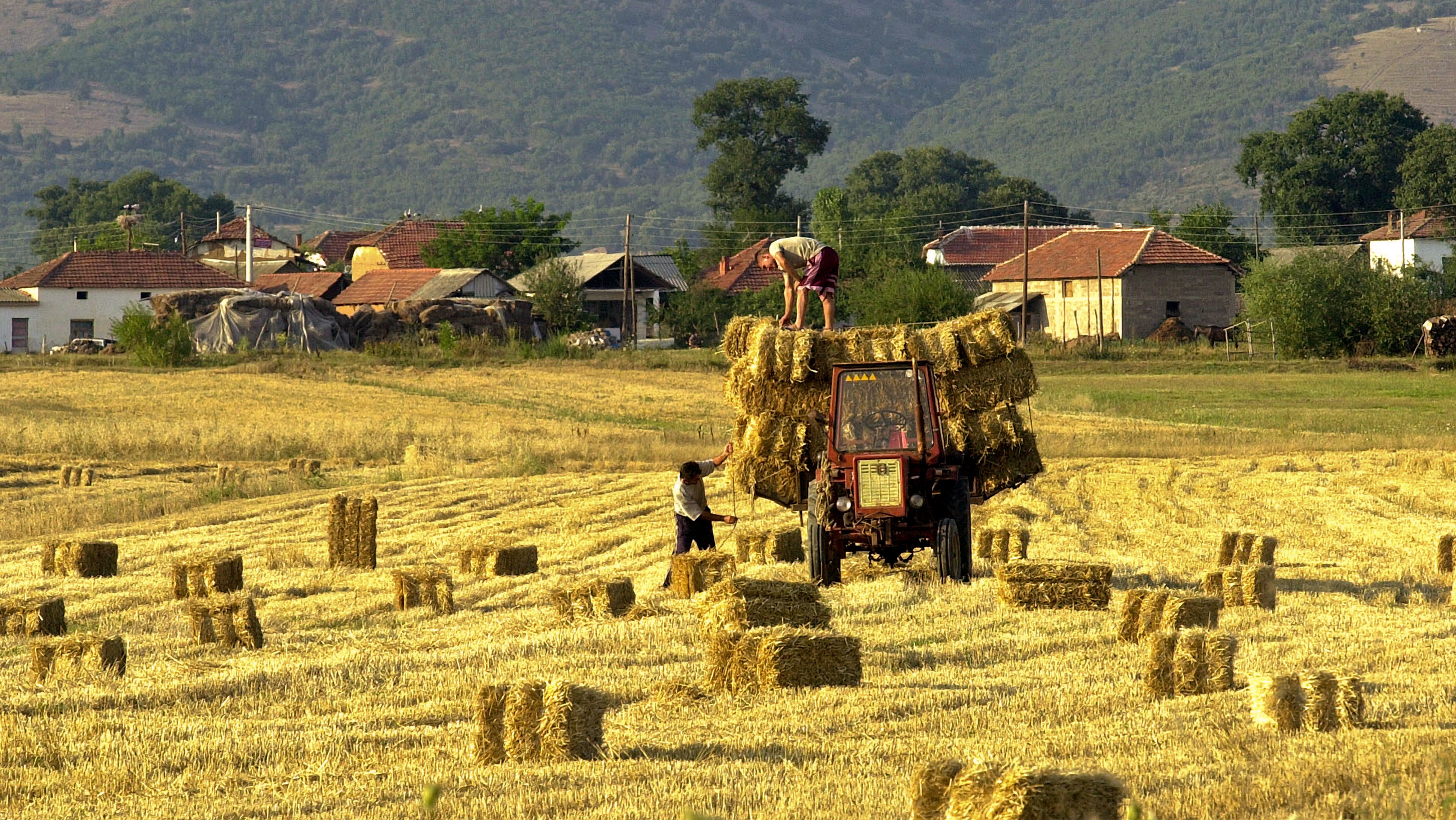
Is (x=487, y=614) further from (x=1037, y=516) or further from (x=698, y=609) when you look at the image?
(x=1037, y=516)

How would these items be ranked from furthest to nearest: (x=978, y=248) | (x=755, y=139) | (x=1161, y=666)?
(x=755, y=139) → (x=978, y=248) → (x=1161, y=666)

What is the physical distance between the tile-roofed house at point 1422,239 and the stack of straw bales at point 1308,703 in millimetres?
93850

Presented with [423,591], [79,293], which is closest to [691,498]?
[423,591]

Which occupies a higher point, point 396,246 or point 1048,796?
point 396,246

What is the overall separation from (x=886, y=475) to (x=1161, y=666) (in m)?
4.96

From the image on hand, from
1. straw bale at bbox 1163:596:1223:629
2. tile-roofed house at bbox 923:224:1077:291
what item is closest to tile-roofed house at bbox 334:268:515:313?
tile-roofed house at bbox 923:224:1077:291

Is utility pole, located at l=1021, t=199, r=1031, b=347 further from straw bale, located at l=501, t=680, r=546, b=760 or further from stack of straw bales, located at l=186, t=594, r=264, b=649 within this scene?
straw bale, located at l=501, t=680, r=546, b=760

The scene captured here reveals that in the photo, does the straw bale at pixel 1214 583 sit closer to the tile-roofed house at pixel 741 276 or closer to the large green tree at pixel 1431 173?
the tile-roofed house at pixel 741 276

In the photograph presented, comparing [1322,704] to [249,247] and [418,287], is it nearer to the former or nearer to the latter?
[418,287]

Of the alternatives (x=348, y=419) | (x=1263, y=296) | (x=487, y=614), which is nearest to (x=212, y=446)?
(x=348, y=419)

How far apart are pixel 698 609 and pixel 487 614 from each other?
3.42 m

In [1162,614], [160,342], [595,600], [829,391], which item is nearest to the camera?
[1162,614]

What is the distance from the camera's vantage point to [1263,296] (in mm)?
64188

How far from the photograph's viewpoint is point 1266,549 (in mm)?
17484
